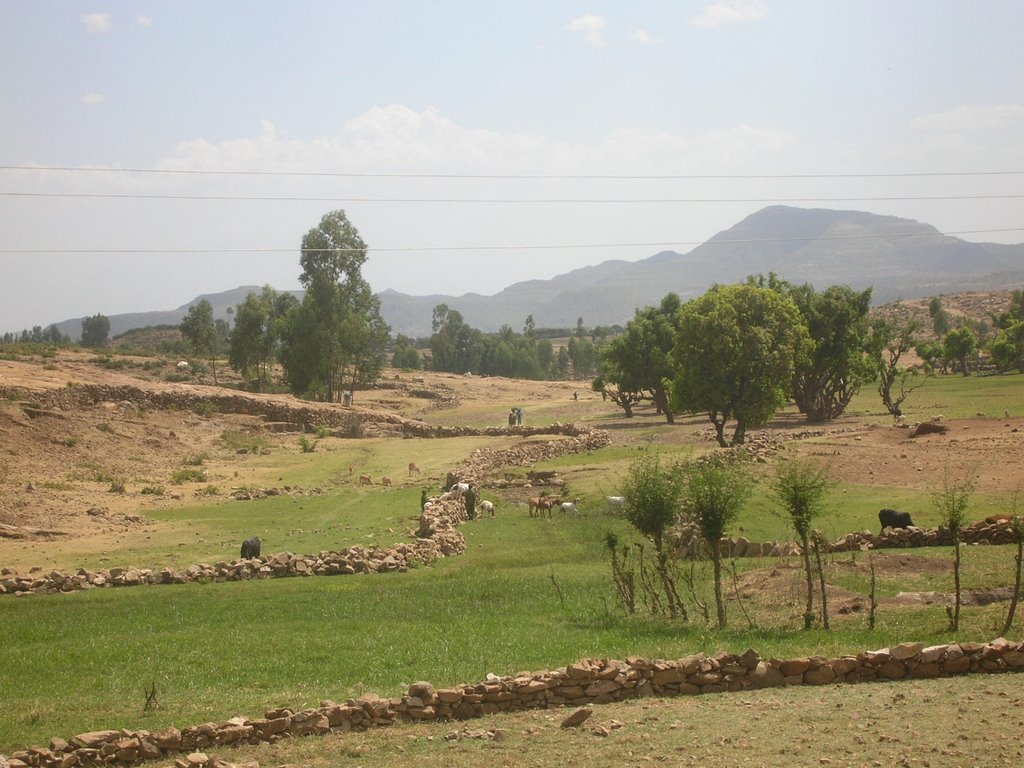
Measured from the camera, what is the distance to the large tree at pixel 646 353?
6581cm

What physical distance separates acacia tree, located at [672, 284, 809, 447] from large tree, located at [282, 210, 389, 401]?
119 feet

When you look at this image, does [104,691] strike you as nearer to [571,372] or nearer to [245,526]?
[245,526]

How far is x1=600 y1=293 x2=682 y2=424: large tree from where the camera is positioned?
2591 inches

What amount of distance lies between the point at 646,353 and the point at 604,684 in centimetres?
5471

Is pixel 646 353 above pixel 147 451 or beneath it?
above

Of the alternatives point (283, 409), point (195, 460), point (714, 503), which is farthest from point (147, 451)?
point (714, 503)

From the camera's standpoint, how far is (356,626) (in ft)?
59.4

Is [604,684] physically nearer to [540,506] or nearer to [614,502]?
[614,502]

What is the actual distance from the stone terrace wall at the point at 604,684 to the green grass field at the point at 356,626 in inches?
36.4

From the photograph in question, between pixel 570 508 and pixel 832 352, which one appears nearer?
pixel 570 508

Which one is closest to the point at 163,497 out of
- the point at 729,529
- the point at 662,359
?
the point at 729,529

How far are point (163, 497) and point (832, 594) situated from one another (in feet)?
85.4

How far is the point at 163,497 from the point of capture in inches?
1419

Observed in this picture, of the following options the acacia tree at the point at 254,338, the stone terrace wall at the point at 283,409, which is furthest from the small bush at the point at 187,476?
the acacia tree at the point at 254,338
